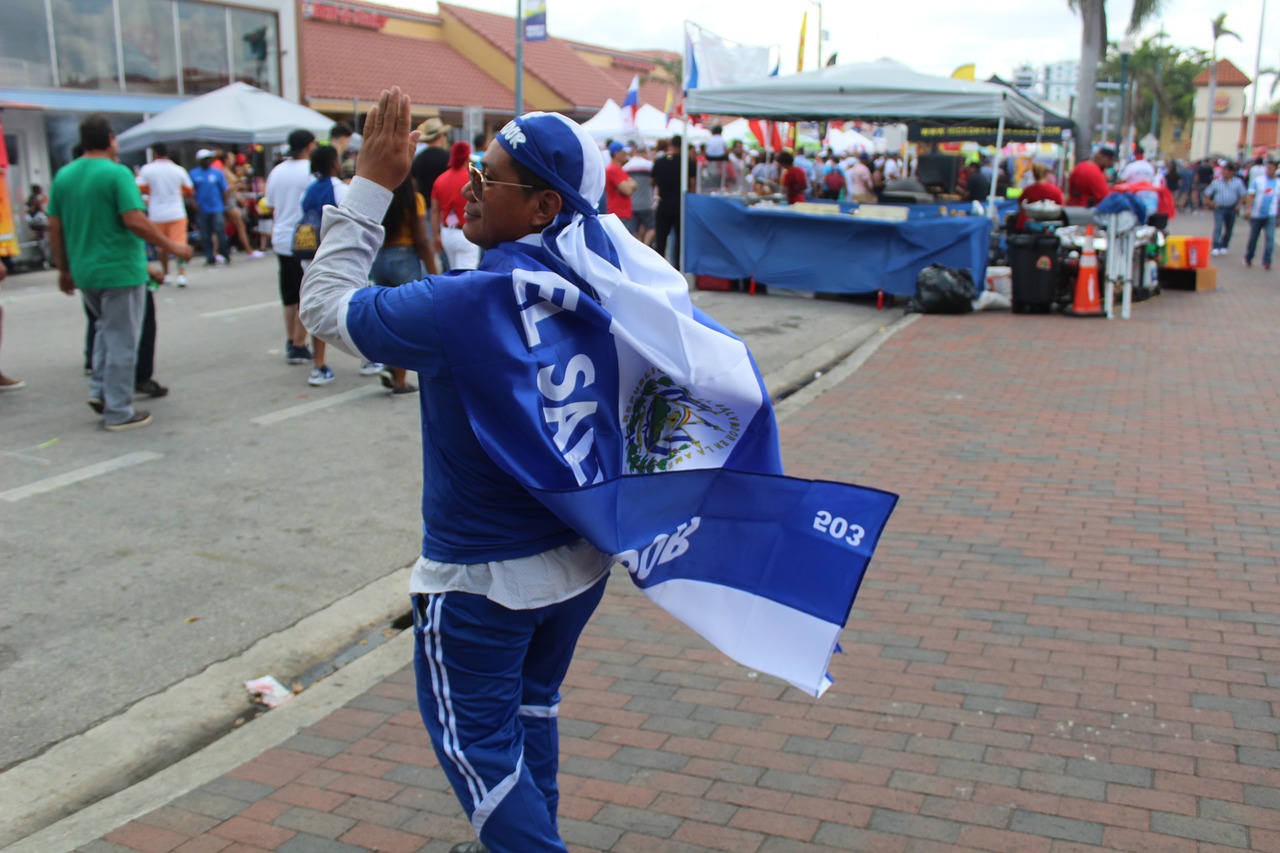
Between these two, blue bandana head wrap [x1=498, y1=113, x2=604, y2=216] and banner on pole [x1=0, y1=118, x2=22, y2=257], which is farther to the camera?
banner on pole [x1=0, y1=118, x2=22, y2=257]

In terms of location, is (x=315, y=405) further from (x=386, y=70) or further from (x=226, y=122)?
(x=386, y=70)

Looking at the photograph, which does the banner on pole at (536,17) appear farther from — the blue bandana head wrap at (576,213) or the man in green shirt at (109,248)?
the blue bandana head wrap at (576,213)

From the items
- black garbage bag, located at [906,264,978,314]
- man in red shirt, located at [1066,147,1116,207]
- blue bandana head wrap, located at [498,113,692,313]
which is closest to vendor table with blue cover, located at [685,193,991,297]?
black garbage bag, located at [906,264,978,314]

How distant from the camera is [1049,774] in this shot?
3.44m

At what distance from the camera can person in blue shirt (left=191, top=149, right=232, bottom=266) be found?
17016 mm

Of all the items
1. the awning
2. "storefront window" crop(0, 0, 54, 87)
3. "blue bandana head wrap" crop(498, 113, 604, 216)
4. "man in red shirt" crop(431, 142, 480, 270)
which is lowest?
"man in red shirt" crop(431, 142, 480, 270)

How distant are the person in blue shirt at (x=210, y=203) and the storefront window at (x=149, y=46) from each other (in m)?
8.12

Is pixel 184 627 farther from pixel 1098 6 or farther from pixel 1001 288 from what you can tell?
pixel 1098 6

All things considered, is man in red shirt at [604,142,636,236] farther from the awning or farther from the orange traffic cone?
the awning

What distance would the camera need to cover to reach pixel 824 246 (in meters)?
14.7

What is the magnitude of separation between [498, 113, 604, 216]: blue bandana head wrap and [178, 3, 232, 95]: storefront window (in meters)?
25.8

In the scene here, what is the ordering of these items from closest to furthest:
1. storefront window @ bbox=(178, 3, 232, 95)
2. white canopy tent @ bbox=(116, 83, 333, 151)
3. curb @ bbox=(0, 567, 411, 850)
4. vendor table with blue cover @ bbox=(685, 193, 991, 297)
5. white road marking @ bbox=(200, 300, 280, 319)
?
curb @ bbox=(0, 567, 411, 850), white road marking @ bbox=(200, 300, 280, 319), vendor table with blue cover @ bbox=(685, 193, 991, 297), white canopy tent @ bbox=(116, 83, 333, 151), storefront window @ bbox=(178, 3, 232, 95)

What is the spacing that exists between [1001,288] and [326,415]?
9.24 metres

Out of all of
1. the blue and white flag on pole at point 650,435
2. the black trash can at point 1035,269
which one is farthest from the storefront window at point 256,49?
the blue and white flag on pole at point 650,435
